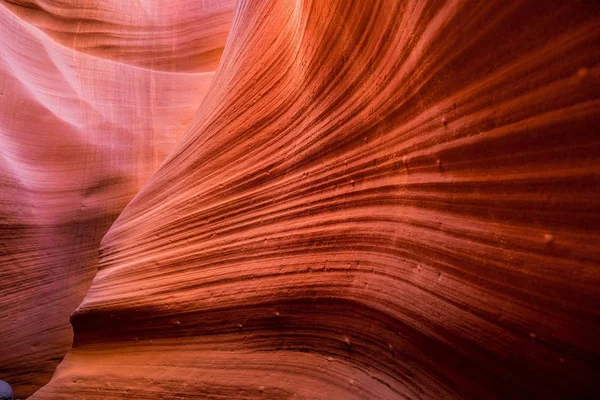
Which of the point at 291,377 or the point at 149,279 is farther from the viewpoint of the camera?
the point at 149,279

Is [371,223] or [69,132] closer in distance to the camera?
[371,223]

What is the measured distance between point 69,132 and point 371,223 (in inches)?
68.0

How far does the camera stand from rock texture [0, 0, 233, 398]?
1.81m

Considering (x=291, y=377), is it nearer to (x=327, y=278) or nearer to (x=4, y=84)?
(x=327, y=278)

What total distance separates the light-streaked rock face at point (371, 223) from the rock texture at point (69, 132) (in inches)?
21.0

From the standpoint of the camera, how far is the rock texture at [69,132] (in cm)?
181

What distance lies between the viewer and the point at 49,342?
73.0 inches

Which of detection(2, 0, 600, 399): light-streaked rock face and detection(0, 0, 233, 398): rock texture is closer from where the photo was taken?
detection(2, 0, 600, 399): light-streaked rock face

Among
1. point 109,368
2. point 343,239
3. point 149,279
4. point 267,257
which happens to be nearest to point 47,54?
point 149,279

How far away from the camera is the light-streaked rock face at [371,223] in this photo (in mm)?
515

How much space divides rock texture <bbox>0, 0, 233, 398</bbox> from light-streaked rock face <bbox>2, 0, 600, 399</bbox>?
1.75 ft

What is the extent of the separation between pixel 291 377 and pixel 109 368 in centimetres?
64

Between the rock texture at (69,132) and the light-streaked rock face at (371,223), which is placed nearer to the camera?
the light-streaked rock face at (371,223)

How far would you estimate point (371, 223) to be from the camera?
80cm
